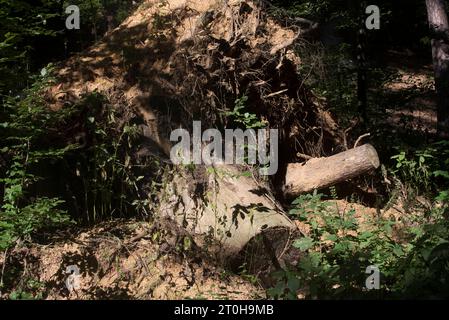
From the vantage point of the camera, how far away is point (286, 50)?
23.4 ft

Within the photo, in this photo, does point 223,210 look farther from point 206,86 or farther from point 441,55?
point 441,55

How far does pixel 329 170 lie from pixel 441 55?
9.84 ft

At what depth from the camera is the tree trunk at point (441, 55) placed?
26.7 ft

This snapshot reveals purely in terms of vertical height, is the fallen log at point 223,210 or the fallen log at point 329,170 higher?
the fallen log at point 329,170

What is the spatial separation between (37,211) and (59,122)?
1.33 m

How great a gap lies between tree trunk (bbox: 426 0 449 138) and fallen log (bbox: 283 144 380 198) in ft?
6.73

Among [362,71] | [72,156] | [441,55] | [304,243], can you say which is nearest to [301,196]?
[304,243]

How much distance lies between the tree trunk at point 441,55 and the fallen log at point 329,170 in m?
2.05

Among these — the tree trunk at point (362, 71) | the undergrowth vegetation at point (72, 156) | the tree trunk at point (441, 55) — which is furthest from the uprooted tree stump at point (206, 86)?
the tree trunk at point (441, 55)

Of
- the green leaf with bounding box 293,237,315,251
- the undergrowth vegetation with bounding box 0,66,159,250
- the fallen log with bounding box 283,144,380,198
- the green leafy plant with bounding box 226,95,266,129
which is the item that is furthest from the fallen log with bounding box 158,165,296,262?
the fallen log with bounding box 283,144,380,198

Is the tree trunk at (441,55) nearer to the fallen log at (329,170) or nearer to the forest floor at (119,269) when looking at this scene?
the fallen log at (329,170)

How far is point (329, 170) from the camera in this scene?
22.8 ft
